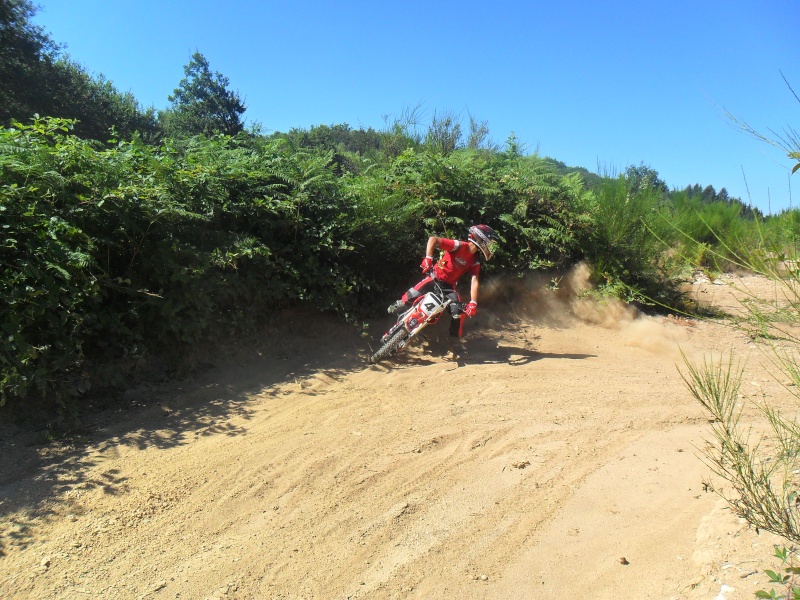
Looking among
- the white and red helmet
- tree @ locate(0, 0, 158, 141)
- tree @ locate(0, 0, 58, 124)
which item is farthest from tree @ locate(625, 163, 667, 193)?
tree @ locate(0, 0, 58, 124)

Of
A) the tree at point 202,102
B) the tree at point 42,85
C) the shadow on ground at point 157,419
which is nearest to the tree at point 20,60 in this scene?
the tree at point 42,85

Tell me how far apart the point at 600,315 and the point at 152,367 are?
6679 millimetres

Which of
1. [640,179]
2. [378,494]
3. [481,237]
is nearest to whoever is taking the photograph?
[378,494]

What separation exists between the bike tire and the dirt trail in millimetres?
252

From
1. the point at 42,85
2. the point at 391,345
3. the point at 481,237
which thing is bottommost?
the point at 391,345

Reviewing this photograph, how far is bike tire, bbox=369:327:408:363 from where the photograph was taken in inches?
280

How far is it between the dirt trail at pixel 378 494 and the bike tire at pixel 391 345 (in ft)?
0.83

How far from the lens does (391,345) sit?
23.3ft

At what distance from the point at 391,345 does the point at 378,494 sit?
294 centimetres

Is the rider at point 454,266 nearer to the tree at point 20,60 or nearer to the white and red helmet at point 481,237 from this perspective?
the white and red helmet at point 481,237

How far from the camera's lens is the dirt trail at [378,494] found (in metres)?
3.41

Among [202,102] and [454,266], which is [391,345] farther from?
[202,102]

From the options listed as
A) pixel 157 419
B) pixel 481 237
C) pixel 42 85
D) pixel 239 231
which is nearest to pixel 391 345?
pixel 481 237

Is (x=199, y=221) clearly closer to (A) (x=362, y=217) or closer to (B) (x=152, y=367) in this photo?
(B) (x=152, y=367)
